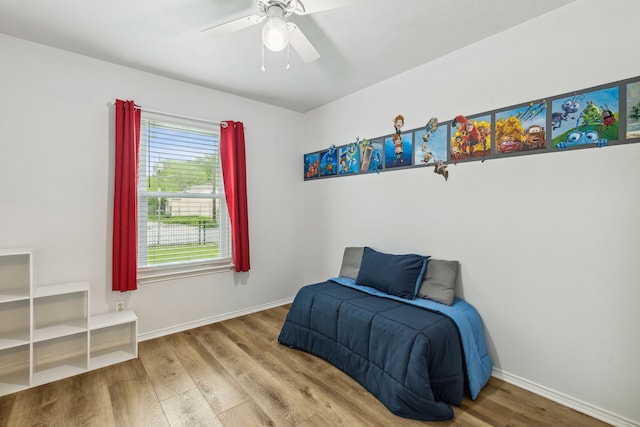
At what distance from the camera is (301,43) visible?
6.04 feet

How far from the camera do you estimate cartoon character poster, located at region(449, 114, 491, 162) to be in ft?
7.51

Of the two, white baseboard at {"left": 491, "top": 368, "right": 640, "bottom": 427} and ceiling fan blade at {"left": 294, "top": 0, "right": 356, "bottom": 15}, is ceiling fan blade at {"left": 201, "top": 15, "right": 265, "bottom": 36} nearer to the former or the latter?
ceiling fan blade at {"left": 294, "top": 0, "right": 356, "bottom": 15}

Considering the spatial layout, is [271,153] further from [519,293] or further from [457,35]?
[519,293]

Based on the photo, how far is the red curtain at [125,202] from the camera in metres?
2.60

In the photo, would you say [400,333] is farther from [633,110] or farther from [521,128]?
[633,110]

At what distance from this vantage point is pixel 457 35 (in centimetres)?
224

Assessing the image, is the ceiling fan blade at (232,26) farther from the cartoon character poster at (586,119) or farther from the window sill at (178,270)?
the window sill at (178,270)

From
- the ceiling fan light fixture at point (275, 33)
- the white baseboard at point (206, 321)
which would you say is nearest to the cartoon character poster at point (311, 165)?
the white baseboard at point (206, 321)

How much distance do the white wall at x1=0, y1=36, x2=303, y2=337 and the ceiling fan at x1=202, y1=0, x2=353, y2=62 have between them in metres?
1.51

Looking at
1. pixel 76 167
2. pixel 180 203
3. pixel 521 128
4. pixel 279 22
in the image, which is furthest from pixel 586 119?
pixel 76 167

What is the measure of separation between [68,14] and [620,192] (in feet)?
12.2

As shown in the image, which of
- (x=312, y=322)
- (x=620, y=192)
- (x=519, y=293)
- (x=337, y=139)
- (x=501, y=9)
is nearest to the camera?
(x=620, y=192)

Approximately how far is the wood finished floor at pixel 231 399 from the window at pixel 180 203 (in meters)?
0.92

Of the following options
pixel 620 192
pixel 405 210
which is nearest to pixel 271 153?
pixel 405 210
